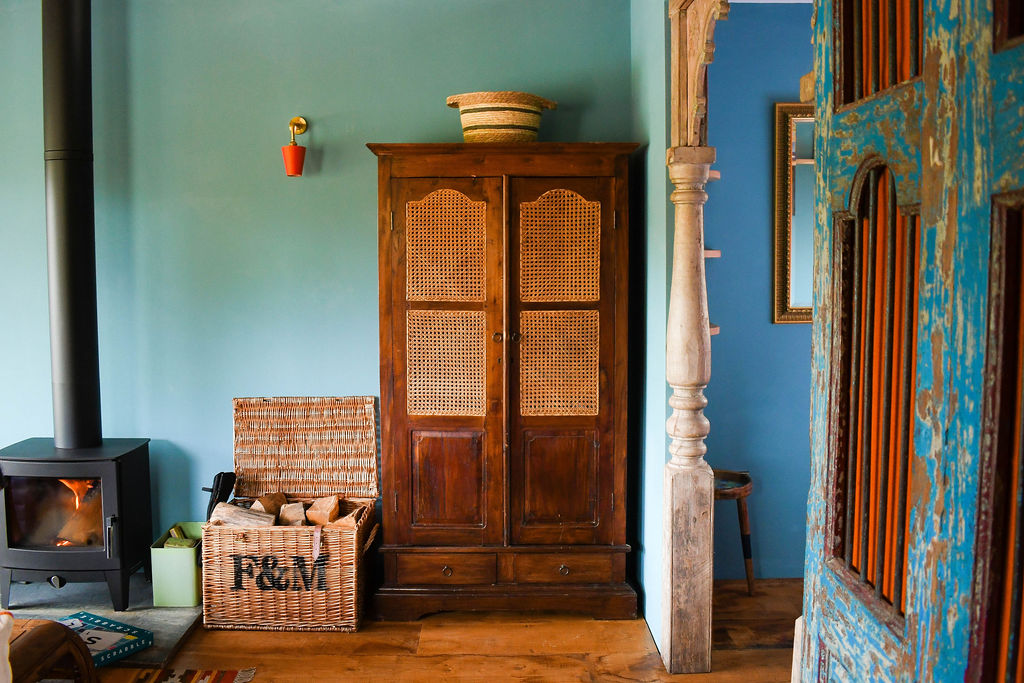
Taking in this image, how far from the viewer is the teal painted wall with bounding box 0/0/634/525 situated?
12.7 ft

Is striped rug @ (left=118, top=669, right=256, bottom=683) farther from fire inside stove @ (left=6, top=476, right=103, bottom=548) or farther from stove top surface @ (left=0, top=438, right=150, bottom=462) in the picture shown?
stove top surface @ (left=0, top=438, right=150, bottom=462)

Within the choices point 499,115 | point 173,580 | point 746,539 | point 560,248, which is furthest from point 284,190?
point 746,539

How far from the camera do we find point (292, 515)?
365 centimetres

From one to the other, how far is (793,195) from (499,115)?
1364 mm

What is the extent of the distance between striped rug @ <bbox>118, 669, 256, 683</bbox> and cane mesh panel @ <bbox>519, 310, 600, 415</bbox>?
144cm

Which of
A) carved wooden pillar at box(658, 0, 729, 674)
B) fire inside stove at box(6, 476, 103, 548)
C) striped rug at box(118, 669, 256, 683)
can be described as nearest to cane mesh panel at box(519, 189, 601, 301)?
carved wooden pillar at box(658, 0, 729, 674)

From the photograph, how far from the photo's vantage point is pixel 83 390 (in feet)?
11.9

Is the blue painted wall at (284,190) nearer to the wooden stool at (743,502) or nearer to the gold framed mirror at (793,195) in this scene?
the gold framed mirror at (793,195)

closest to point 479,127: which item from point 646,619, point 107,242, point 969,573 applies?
point 107,242

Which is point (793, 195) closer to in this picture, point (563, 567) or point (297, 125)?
point (563, 567)

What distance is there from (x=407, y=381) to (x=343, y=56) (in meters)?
1.52

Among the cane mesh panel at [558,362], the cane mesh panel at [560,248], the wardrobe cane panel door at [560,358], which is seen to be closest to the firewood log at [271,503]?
the wardrobe cane panel door at [560,358]

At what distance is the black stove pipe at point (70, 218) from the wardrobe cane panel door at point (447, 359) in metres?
1.31

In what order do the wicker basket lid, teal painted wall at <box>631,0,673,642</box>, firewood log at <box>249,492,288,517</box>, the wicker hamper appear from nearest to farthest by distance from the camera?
1. teal painted wall at <box>631,0,673,642</box>
2. the wicker hamper
3. firewood log at <box>249,492,288,517</box>
4. the wicker basket lid
